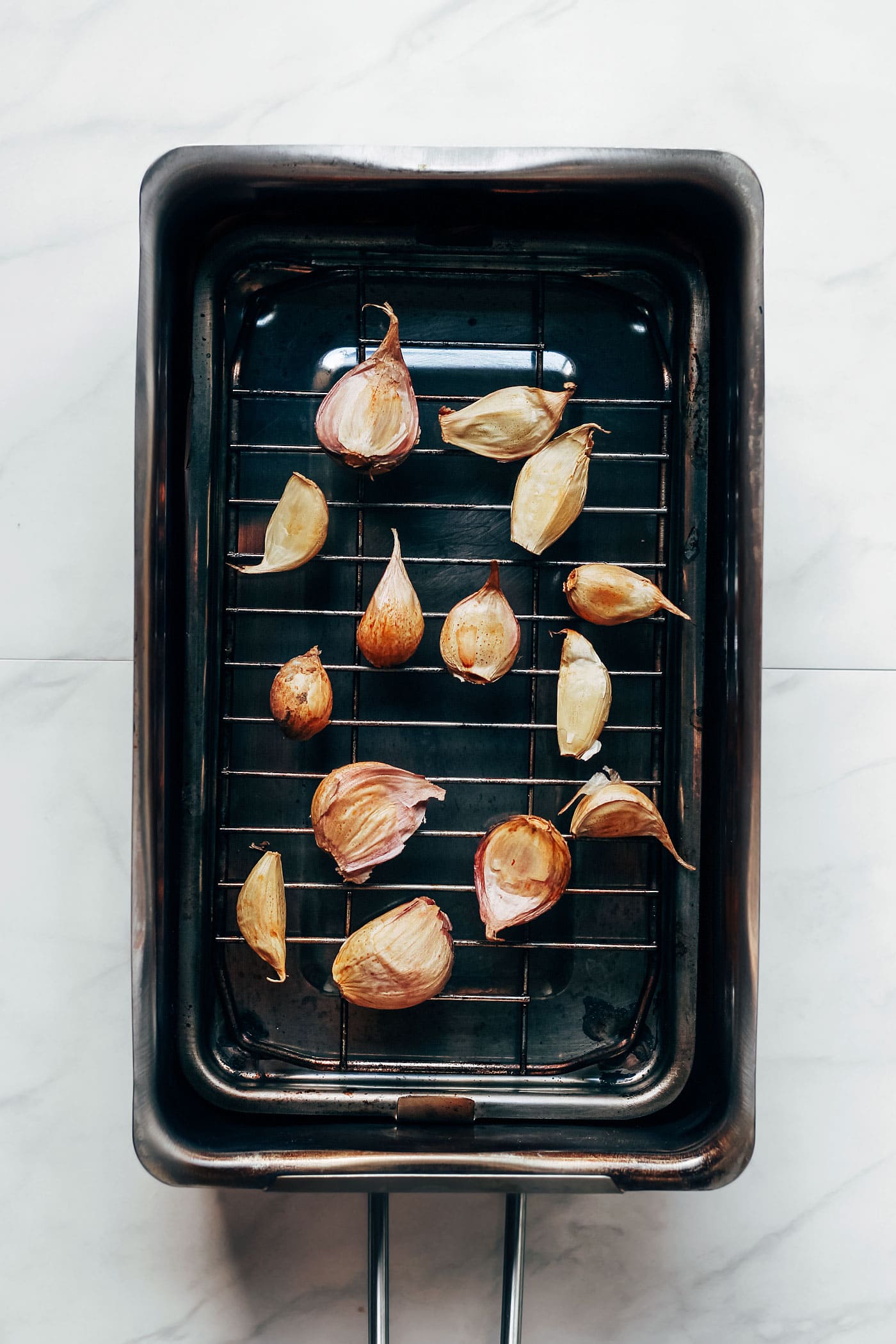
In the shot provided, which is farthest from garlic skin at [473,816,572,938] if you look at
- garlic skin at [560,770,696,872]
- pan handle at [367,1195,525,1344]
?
pan handle at [367,1195,525,1344]

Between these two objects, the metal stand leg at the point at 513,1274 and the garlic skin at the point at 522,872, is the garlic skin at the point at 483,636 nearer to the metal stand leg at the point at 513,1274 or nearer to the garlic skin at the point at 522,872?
the garlic skin at the point at 522,872

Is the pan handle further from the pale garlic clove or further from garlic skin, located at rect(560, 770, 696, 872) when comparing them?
the pale garlic clove

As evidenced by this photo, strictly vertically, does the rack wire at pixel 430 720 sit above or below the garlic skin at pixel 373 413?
below

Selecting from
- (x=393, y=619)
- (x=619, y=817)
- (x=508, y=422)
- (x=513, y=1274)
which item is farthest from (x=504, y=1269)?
(x=508, y=422)

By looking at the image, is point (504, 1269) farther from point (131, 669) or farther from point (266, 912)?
A: point (131, 669)

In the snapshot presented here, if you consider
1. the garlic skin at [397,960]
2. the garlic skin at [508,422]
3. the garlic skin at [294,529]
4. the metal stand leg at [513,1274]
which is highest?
the garlic skin at [508,422]

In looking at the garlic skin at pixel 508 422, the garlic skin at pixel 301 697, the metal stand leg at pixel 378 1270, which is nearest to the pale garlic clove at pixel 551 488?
the garlic skin at pixel 508 422
